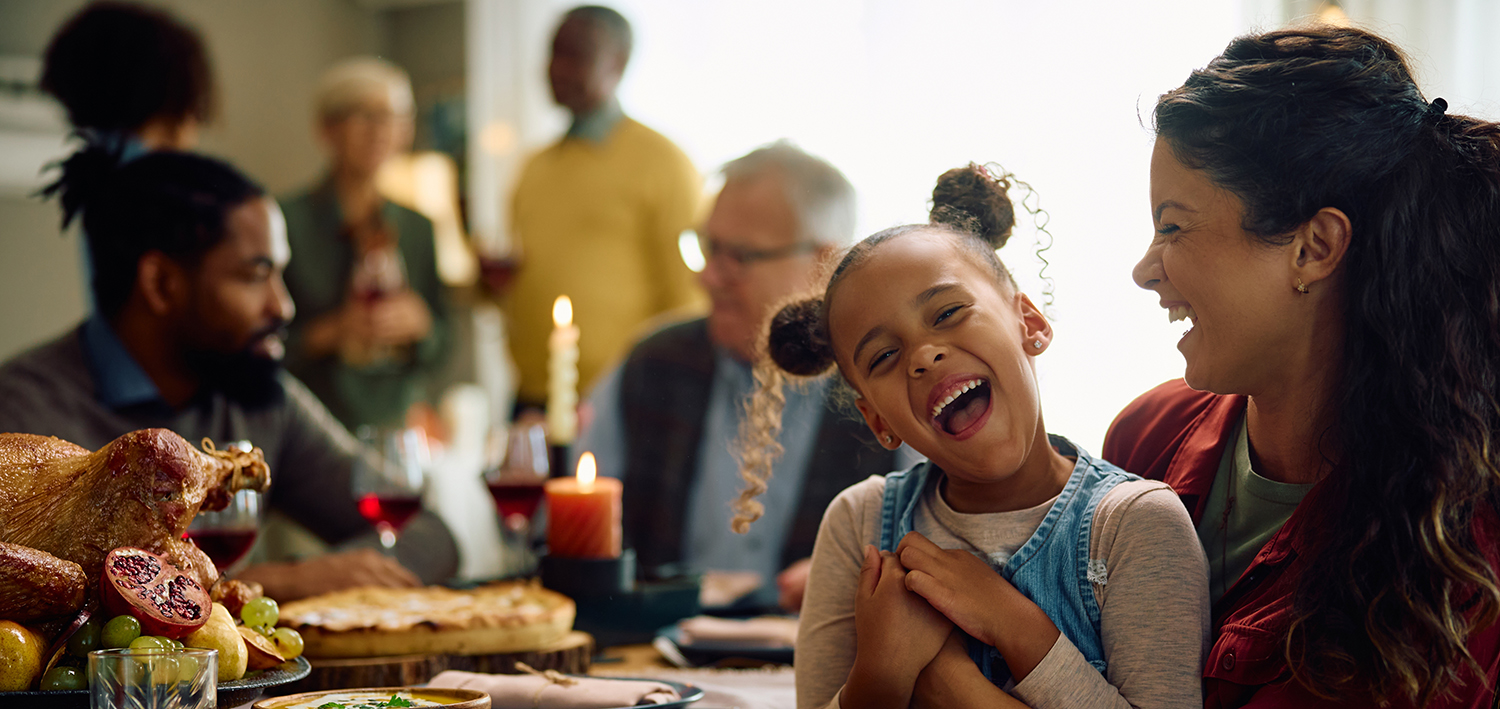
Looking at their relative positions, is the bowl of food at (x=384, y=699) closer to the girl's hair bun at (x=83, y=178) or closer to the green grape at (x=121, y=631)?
the green grape at (x=121, y=631)

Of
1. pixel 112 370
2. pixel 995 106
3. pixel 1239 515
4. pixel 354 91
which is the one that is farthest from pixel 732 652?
pixel 354 91

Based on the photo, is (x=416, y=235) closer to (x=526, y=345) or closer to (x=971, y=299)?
(x=526, y=345)

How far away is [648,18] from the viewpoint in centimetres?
474

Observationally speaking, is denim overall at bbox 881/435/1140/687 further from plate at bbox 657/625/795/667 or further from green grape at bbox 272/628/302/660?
green grape at bbox 272/628/302/660

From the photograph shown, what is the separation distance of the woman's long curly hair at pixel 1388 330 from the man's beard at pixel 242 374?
70.9 inches

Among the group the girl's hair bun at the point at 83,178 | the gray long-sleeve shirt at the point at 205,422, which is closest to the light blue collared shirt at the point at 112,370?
the gray long-sleeve shirt at the point at 205,422

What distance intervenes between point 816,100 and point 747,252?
5.90 feet

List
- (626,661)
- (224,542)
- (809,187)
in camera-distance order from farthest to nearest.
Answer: (809,187) < (626,661) < (224,542)

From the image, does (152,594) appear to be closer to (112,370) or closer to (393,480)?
(393,480)

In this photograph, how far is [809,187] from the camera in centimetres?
252

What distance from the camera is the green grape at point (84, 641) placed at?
2.71 ft

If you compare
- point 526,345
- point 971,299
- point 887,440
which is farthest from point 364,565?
point 526,345

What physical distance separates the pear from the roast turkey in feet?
0.15

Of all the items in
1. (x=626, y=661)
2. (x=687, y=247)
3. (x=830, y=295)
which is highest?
(x=687, y=247)
